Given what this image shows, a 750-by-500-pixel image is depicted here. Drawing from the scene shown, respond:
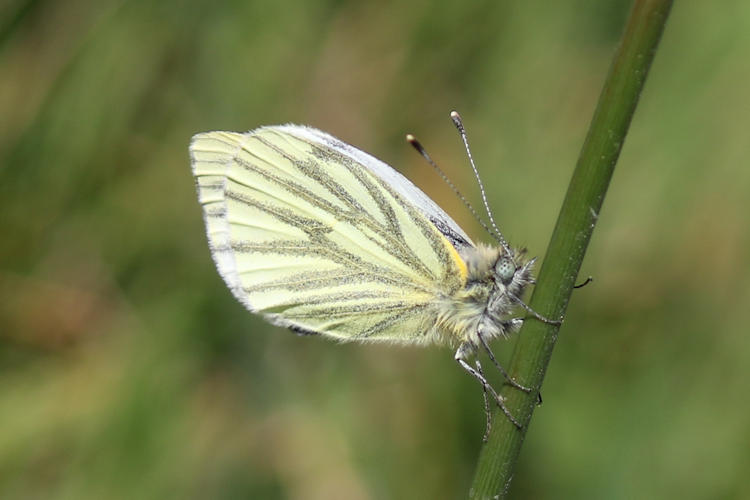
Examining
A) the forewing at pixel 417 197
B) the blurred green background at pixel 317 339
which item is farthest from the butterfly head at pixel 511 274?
the blurred green background at pixel 317 339

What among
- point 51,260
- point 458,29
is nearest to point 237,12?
point 458,29

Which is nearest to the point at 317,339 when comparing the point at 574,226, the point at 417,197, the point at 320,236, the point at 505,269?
the point at 320,236

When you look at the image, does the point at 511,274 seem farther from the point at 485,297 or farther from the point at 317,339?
the point at 317,339

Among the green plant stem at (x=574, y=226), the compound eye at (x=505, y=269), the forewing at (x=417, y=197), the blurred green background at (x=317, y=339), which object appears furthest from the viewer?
the blurred green background at (x=317, y=339)

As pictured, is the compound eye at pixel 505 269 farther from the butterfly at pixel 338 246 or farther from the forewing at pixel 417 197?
the forewing at pixel 417 197

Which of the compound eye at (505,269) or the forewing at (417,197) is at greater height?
the forewing at (417,197)

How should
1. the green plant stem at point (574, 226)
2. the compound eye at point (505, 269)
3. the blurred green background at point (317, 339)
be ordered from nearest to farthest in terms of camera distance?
the green plant stem at point (574, 226)
the compound eye at point (505, 269)
the blurred green background at point (317, 339)

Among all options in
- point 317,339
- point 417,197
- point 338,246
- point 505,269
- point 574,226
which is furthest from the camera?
point 317,339

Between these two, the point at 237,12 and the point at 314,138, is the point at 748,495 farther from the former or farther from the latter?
the point at 237,12
